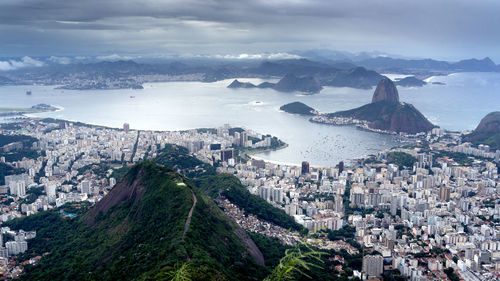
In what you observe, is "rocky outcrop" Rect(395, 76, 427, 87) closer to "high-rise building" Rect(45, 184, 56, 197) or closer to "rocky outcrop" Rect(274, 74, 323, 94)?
"rocky outcrop" Rect(274, 74, 323, 94)

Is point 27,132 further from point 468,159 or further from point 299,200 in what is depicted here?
point 468,159

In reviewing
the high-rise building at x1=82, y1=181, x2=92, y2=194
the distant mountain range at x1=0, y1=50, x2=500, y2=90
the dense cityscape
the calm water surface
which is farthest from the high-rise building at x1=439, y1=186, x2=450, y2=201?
the distant mountain range at x1=0, y1=50, x2=500, y2=90

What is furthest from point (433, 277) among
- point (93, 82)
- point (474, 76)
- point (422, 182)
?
point (474, 76)

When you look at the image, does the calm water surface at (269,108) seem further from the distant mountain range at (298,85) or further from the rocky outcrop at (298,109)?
the distant mountain range at (298,85)

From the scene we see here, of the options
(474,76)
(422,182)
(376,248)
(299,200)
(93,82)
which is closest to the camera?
(376,248)

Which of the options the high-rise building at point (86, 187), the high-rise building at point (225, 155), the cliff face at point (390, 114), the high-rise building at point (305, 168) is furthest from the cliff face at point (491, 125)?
the high-rise building at point (86, 187)

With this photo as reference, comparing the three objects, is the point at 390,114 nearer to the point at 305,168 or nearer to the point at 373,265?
the point at 305,168

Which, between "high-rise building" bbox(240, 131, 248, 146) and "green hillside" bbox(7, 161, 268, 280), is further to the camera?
"high-rise building" bbox(240, 131, 248, 146)

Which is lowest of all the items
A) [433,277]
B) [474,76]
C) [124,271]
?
[433,277]
